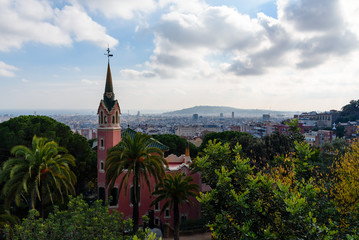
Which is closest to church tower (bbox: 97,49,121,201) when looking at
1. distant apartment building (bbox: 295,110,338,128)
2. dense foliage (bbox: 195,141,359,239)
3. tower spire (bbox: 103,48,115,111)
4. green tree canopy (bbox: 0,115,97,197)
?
tower spire (bbox: 103,48,115,111)

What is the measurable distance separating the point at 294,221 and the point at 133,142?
13.1m

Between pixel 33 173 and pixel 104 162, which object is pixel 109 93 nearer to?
pixel 104 162

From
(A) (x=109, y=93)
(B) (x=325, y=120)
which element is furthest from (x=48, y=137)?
(B) (x=325, y=120)

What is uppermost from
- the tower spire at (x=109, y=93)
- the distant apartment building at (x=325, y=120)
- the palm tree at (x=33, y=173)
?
the tower spire at (x=109, y=93)

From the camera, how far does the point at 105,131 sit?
917 inches

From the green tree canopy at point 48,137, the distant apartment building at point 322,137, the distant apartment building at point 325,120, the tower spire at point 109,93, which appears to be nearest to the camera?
the tower spire at point 109,93

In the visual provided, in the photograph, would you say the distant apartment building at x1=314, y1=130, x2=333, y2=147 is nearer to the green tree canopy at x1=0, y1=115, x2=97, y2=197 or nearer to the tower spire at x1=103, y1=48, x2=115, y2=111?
the green tree canopy at x1=0, y1=115, x2=97, y2=197

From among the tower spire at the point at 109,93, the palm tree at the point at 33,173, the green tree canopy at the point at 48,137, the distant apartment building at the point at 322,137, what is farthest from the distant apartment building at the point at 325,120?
the palm tree at the point at 33,173

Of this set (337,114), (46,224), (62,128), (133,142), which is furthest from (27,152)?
(337,114)

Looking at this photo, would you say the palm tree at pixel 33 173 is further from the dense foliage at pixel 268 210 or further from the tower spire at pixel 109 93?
the dense foliage at pixel 268 210

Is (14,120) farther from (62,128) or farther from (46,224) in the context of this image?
(46,224)

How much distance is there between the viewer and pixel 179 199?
19453 millimetres

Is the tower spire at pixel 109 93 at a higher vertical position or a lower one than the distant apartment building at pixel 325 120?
higher

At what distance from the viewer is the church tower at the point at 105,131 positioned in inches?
912
